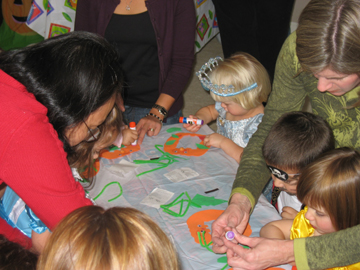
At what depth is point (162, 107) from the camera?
187 centimetres

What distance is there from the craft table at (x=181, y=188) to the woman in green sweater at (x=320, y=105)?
0.06m

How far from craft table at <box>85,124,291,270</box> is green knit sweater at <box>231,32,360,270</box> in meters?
0.10

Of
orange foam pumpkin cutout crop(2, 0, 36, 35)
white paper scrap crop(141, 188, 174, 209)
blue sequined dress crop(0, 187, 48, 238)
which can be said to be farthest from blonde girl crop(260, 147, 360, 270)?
orange foam pumpkin cutout crop(2, 0, 36, 35)

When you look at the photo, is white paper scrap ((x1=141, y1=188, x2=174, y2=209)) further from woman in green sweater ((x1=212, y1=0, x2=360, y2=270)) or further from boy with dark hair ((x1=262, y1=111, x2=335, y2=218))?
boy with dark hair ((x1=262, y1=111, x2=335, y2=218))

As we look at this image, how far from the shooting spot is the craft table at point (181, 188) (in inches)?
42.6

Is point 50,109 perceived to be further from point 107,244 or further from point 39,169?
point 107,244

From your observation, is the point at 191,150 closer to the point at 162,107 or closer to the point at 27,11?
the point at 162,107

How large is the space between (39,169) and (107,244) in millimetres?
313

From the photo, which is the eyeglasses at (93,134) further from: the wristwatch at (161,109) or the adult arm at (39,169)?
the wristwatch at (161,109)

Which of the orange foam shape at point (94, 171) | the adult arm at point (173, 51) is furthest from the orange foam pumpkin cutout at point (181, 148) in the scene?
the orange foam shape at point (94, 171)

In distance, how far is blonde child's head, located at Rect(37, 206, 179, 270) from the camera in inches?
24.2

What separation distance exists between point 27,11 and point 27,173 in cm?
312

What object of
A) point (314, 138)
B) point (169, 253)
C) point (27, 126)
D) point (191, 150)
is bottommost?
point (191, 150)

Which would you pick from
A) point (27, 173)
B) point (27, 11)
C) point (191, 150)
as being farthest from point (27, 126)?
point (27, 11)
